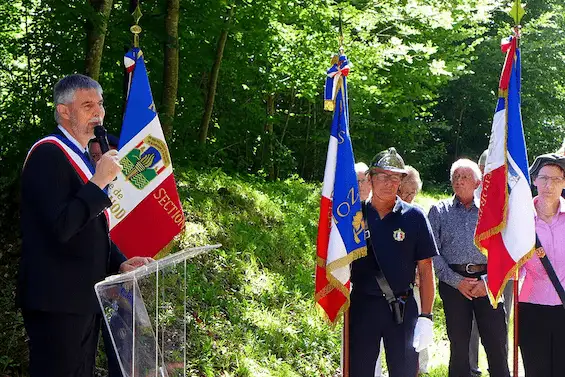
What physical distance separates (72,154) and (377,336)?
2556 mm

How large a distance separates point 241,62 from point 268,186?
2.36m

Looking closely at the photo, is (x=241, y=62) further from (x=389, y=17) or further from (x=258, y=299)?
(x=258, y=299)

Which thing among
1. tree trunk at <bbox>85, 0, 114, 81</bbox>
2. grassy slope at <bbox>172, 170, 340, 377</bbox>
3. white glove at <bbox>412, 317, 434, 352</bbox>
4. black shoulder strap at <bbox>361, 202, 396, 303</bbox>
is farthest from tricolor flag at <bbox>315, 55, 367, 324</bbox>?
tree trunk at <bbox>85, 0, 114, 81</bbox>

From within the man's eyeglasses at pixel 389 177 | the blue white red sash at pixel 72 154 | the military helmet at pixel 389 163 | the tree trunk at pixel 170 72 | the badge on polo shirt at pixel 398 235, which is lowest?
the badge on polo shirt at pixel 398 235

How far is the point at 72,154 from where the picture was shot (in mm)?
3609

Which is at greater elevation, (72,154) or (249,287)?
(72,154)

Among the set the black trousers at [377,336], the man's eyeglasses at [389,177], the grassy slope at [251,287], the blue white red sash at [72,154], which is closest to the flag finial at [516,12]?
the man's eyeglasses at [389,177]

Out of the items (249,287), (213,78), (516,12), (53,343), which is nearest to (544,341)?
(516,12)

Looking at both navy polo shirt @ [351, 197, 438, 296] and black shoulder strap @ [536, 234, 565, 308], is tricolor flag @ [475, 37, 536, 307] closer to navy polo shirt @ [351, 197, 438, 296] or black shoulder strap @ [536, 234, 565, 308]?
black shoulder strap @ [536, 234, 565, 308]

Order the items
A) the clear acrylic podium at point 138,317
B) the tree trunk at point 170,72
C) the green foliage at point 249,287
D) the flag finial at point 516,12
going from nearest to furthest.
→ the clear acrylic podium at point 138,317 < the flag finial at point 516,12 < the green foliage at point 249,287 < the tree trunk at point 170,72

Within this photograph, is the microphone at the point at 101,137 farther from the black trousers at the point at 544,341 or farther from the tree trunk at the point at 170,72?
the tree trunk at the point at 170,72

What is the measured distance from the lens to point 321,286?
5.35m

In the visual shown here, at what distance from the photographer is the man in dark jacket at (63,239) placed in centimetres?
340

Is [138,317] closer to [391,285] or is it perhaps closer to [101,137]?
[101,137]
